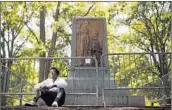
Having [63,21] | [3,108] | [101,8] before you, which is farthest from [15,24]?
[3,108]

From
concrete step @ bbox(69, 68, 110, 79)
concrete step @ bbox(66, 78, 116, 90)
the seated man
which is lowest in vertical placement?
the seated man

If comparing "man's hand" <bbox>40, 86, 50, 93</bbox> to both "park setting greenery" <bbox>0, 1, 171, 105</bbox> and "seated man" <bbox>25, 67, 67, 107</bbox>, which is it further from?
"park setting greenery" <bbox>0, 1, 171, 105</bbox>

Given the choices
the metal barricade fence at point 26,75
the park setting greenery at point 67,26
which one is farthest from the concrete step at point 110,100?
the park setting greenery at point 67,26

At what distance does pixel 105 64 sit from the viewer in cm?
1055

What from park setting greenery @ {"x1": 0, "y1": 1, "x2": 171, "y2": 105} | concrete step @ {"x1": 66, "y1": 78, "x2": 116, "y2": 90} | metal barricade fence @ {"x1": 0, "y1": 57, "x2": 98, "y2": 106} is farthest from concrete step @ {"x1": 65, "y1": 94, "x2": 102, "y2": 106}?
park setting greenery @ {"x1": 0, "y1": 1, "x2": 171, "y2": 105}

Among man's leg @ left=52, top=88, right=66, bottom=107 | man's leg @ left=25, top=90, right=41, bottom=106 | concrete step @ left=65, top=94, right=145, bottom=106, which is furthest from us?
concrete step @ left=65, top=94, right=145, bottom=106

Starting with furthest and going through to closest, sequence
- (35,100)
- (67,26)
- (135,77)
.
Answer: (67,26)
(135,77)
(35,100)

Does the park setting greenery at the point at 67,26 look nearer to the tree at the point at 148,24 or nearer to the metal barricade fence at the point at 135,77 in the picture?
the tree at the point at 148,24

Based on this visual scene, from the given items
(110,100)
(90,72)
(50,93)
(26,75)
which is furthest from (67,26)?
(50,93)

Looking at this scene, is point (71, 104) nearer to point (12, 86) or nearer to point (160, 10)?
point (12, 86)

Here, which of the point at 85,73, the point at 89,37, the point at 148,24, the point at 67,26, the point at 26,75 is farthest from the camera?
the point at 67,26

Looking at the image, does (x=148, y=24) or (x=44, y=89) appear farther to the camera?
(x=148, y=24)

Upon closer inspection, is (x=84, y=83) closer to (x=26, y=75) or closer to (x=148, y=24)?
(x=26, y=75)

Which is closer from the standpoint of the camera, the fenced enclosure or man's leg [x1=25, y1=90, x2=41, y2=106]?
man's leg [x1=25, y1=90, x2=41, y2=106]
